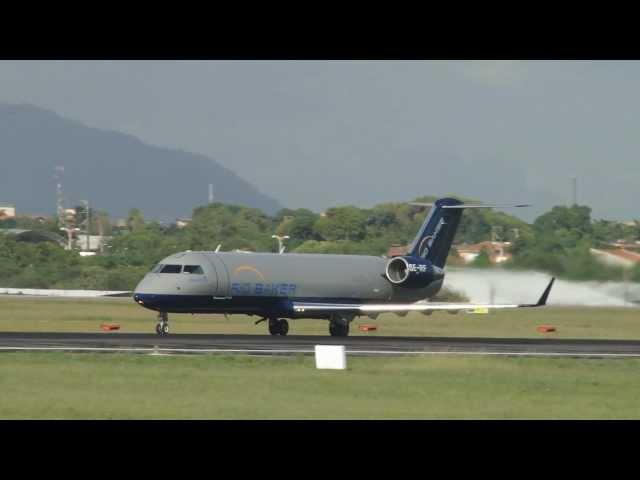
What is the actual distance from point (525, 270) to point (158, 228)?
11330 cm

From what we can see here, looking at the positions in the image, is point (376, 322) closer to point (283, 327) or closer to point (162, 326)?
point (283, 327)

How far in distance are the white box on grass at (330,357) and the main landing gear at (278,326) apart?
17.7 m

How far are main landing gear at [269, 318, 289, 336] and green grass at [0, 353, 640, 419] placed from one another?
14.4 m

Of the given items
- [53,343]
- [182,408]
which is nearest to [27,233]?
[53,343]

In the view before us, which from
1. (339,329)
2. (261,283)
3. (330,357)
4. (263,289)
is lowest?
(339,329)

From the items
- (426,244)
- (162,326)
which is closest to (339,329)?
(162,326)

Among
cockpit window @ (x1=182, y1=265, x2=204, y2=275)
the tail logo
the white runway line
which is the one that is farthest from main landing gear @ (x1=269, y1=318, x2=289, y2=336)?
the white runway line

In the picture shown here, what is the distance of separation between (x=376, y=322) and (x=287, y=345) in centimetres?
2417

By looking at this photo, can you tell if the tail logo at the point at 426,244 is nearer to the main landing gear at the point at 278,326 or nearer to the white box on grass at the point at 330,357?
the main landing gear at the point at 278,326

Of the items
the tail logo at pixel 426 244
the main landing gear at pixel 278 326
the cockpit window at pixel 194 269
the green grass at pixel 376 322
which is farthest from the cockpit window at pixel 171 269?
the tail logo at pixel 426 244

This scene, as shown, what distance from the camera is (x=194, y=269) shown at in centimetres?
4697

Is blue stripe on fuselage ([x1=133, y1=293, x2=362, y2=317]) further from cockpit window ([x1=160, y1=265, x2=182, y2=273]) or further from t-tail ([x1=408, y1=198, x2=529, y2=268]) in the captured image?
t-tail ([x1=408, y1=198, x2=529, y2=268])

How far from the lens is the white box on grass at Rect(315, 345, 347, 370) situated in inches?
1244

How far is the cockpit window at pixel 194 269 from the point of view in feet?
154
